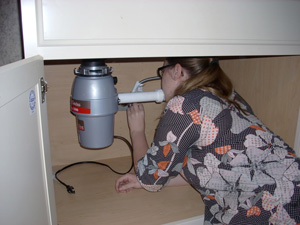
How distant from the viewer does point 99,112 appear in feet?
2.73

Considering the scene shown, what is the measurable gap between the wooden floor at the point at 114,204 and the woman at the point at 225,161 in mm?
98

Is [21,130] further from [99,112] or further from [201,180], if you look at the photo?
[201,180]

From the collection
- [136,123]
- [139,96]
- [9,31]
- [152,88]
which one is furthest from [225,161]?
[9,31]

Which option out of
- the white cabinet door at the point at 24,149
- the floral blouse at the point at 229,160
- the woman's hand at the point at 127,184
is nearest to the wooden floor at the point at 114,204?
the woman's hand at the point at 127,184

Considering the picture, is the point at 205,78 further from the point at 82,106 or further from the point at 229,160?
the point at 82,106

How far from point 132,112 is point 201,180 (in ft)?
1.53

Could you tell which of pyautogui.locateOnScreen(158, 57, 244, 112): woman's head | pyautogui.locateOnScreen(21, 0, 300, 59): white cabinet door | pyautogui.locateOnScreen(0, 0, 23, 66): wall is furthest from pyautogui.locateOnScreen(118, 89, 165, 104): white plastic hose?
pyautogui.locateOnScreen(0, 0, 23, 66): wall

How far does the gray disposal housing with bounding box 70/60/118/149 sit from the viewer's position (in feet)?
2.68

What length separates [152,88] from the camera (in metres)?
1.29

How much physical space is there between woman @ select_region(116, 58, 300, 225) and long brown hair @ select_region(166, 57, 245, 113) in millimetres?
28

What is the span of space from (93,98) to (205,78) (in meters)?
0.36

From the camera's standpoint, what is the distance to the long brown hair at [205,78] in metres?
0.90

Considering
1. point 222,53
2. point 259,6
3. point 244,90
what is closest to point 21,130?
point 222,53

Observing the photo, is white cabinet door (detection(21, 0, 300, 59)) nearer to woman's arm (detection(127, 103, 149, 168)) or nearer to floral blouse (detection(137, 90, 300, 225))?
floral blouse (detection(137, 90, 300, 225))
